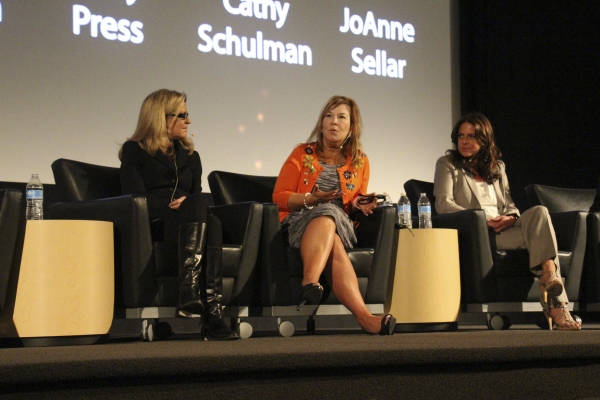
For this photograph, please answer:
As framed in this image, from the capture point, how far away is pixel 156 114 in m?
3.73

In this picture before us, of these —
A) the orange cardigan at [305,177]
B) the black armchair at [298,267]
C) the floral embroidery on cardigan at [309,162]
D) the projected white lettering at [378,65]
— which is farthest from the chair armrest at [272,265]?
the projected white lettering at [378,65]

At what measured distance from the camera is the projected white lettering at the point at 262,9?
16.3ft

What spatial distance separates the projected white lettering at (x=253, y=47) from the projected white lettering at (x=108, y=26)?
398mm

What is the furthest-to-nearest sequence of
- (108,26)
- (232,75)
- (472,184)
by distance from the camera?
(232,75) → (108,26) → (472,184)

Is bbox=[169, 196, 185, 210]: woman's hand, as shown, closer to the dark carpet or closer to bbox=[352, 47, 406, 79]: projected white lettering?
the dark carpet

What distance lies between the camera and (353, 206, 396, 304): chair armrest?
3697 millimetres

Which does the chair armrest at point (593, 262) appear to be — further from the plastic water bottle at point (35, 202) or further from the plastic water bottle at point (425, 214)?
the plastic water bottle at point (35, 202)

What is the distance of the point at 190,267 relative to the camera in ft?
10.2

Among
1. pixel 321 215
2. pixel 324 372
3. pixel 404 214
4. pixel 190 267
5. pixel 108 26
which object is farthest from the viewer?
pixel 108 26

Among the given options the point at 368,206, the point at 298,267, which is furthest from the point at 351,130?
the point at 298,267

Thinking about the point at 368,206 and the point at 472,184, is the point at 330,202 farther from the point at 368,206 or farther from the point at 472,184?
the point at 472,184

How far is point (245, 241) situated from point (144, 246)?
0.46 metres

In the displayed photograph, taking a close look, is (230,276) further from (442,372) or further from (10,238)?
(442,372)

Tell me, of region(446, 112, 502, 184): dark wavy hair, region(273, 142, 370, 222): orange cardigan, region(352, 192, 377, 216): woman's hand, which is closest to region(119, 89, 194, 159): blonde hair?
region(273, 142, 370, 222): orange cardigan
